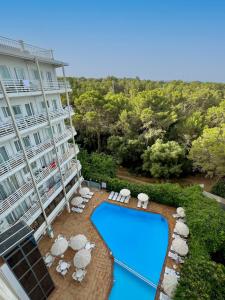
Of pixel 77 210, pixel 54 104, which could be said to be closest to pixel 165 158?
pixel 77 210

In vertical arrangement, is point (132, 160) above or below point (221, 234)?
below

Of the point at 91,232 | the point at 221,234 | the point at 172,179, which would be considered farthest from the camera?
the point at 172,179

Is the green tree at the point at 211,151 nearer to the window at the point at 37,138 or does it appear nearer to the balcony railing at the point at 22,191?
the balcony railing at the point at 22,191

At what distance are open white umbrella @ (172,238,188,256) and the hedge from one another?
1.42 feet

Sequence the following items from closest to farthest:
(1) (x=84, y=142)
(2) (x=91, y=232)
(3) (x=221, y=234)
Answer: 1. (3) (x=221, y=234)
2. (2) (x=91, y=232)
3. (1) (x=84, y=142)

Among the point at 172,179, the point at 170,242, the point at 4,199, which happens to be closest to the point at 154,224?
the point at 170,242

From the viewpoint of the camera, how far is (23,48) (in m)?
12.9

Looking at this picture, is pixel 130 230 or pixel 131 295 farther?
pixel 130 230

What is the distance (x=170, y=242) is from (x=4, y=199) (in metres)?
15.4

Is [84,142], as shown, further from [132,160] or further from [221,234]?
[221,234]

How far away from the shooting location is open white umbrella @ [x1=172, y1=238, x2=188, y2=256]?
1466 cm

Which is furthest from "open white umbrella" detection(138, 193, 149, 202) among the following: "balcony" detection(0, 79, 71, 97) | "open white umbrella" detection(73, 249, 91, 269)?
"balcony" detection(0, 79, 71, 97)

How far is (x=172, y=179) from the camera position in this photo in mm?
29156

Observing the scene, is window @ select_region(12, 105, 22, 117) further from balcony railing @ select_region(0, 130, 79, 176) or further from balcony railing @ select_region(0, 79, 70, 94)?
balcony railing @ select_region(0, 130, 79, 176)
